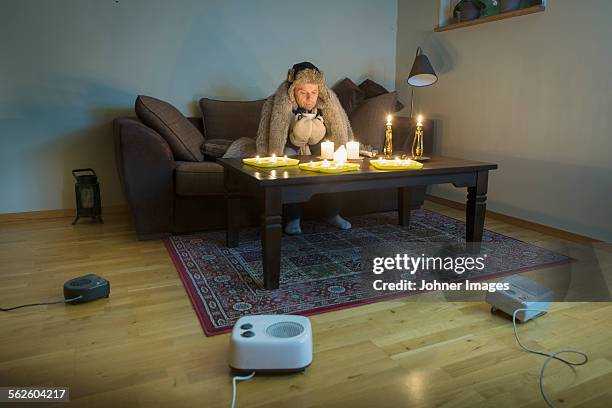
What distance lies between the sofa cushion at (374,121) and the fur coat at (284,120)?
0.52 m

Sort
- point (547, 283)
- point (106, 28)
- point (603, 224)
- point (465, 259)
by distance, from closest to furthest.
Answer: point (547, 283), point (465, 259), point (603, 224), point (106, 28)

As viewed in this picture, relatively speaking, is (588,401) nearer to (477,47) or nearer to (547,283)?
(547,283)

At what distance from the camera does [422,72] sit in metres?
3.09

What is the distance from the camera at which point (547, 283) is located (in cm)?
190

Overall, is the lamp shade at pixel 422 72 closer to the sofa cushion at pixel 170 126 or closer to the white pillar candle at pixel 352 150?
the white pillar candle at pixel 352 150

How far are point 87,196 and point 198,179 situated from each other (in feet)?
2.81

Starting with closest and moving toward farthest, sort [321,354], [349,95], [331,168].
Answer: [321,354] → [331,168] → [349,95]

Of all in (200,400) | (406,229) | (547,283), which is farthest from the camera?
(406,229)

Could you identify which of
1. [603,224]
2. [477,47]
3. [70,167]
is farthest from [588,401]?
[70,167]

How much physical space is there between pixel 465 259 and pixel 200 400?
1526mm

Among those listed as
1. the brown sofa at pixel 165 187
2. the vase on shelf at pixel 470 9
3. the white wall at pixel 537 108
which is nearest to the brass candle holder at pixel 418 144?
the brown sofa at pixel 165 187

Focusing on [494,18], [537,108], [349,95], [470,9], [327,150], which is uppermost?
[470,9]
